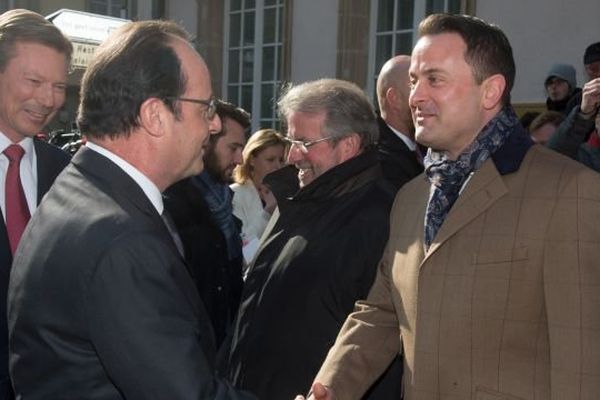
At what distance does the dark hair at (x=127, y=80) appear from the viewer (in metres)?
1.84

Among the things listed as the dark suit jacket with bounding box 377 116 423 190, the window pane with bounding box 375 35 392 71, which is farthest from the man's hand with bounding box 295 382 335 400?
the window pane with bounding box 375 35 392 71

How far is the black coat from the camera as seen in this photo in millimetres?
2971

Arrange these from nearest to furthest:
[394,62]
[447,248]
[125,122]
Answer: [125,122] → [447,248] → [394,62]

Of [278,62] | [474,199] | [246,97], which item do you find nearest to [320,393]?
[474,199]

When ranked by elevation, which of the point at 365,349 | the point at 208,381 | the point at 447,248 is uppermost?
the point at 447,248

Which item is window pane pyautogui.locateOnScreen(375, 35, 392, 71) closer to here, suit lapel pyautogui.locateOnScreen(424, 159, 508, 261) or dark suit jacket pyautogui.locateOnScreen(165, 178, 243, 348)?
dark suit jacket pyautogui.locateOnScreen(165, 178, 243, 348)

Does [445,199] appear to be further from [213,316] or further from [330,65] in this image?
[330,65]

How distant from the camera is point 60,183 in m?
1.88

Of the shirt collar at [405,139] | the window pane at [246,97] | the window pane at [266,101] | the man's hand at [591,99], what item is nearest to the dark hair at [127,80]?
the shirt collar at [405,139]

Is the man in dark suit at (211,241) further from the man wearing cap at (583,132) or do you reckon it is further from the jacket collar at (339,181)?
the man wearing cap at (583,132)

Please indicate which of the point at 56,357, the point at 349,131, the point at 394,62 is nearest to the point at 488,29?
the point at 349,131

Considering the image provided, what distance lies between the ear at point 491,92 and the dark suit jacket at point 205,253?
1833mm

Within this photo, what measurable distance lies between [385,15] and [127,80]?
10051mm

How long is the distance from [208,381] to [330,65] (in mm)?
10363
